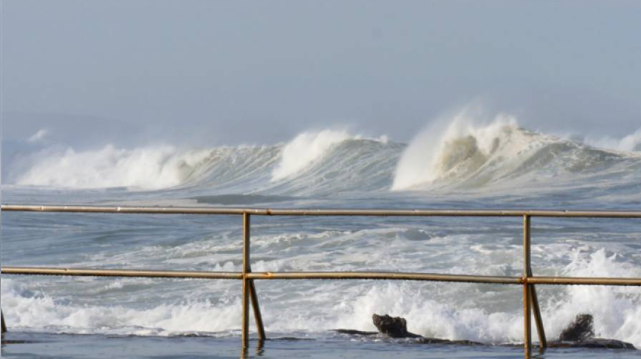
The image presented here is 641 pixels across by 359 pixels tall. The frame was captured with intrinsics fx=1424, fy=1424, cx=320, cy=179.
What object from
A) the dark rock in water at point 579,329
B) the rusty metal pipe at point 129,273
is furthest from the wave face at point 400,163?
the rusty metal pipe at point 129,273

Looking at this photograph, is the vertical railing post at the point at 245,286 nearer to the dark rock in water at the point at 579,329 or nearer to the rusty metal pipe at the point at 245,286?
the rusty metal pipe at the point at 245,286

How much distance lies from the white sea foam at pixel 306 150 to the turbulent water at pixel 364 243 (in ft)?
0.23

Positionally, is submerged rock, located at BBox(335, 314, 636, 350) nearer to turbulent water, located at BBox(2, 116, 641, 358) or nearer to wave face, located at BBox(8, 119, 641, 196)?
turbulent water, located at BBox(2, 116, 641, 358)

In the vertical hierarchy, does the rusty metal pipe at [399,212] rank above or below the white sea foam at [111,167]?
below

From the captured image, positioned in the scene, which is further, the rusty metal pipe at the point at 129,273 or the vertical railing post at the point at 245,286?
the rusty metal pipe at the point at 129,273

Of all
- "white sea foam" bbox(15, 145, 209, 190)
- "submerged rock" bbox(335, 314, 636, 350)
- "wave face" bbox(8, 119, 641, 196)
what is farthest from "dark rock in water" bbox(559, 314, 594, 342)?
"white sea foam" bbox(15, 145, 209, 190)

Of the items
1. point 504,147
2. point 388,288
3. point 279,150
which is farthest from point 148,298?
point 279,150

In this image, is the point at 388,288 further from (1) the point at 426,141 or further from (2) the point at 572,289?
(1) the point at 426,141

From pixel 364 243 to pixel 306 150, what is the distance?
24.1 meters

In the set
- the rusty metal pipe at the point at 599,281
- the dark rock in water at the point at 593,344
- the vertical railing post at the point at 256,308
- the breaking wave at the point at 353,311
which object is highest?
the rusty metal pipe at the point at 599,281

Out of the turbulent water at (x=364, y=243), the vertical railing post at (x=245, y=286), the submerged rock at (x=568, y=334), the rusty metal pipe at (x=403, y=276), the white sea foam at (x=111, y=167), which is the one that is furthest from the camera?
the white sea foam at (x=111, y=167)

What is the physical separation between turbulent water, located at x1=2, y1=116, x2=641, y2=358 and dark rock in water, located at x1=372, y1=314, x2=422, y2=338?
0.50 m

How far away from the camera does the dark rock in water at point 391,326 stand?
8922 millimetres

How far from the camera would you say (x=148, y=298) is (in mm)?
15688
